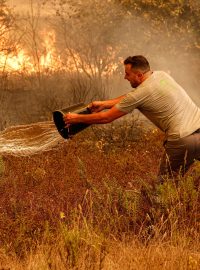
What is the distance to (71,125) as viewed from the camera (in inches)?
258

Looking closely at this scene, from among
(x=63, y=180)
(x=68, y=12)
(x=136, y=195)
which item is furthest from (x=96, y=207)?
(x=68, y=12)

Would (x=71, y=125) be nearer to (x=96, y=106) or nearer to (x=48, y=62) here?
(x=96, y=106)

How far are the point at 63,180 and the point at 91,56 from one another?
1283cm

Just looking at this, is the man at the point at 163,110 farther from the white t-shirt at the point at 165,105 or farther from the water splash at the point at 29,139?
the water splash at the point at 29,139

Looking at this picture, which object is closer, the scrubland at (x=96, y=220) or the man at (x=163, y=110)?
the scrubland at (x=96, y=220)

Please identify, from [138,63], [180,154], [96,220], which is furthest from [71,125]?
[180,154]

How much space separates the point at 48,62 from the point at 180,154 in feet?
51.5

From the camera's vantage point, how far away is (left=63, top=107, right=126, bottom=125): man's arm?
248 inches

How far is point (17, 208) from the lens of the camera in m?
6.96

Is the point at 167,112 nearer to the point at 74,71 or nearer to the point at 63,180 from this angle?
the point at 63,180

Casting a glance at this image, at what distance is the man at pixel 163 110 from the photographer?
20.6ft

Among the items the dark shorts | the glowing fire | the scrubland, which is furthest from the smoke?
the dark shorts

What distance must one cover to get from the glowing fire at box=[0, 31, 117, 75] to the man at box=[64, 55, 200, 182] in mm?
13446

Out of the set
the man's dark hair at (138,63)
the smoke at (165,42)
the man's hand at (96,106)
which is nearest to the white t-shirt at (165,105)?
the man's dark hair at (138,63)
